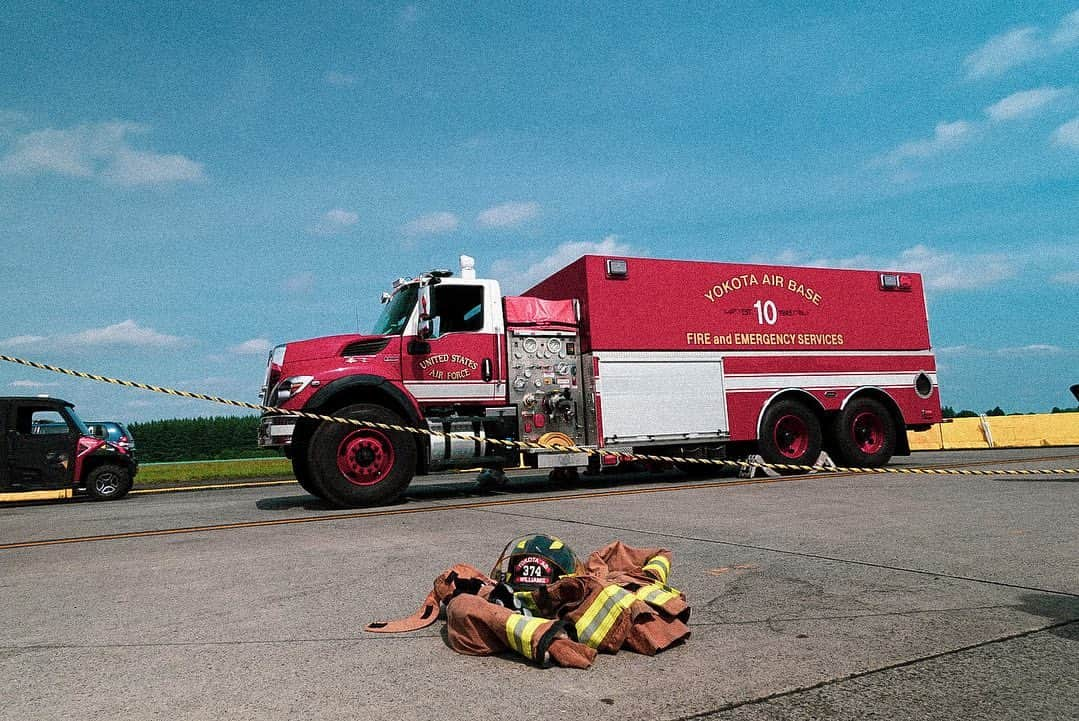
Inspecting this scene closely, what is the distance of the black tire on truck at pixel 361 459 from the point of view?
9195mm

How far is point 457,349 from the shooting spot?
34.1 ft

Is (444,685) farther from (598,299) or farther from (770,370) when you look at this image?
(770,370)

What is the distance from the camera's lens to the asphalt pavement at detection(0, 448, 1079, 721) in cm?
256

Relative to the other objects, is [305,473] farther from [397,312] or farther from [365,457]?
[397,312]

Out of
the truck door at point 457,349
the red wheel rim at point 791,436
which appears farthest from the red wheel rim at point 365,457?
the red wheel rim at point 791,436

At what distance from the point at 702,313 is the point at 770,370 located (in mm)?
1676

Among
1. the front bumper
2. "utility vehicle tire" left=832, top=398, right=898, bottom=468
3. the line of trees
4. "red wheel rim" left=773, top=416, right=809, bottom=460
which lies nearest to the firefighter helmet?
the front bumper

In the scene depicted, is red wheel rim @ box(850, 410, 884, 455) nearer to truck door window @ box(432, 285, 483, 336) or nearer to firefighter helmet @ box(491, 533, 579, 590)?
truck door window @ box(432, 285, 483, 336)

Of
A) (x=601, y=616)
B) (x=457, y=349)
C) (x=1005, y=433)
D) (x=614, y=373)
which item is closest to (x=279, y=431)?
(x=457, y=349)

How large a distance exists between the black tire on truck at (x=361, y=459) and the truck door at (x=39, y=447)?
776 centimetres

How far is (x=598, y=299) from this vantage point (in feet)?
37.5

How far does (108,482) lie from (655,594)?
14.9m

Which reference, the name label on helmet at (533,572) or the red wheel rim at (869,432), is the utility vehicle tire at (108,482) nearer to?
the name label on helmet at (533,572)

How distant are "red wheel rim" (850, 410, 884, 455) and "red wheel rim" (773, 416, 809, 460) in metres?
1.14
